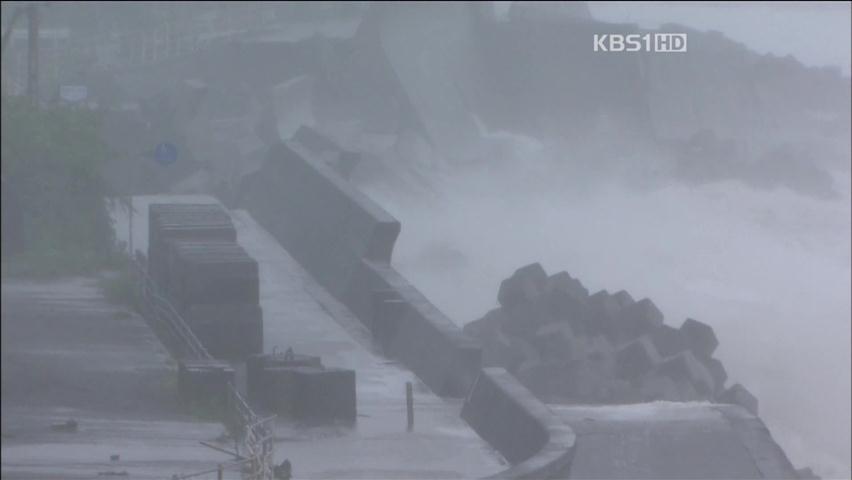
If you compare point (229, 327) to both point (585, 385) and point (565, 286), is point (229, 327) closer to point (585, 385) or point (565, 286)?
point (585, 385)

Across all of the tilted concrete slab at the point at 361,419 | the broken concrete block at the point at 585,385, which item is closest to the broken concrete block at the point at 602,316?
the broken concrete block at the point at 585,385

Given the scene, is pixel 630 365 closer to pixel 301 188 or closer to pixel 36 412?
pixel 301 188

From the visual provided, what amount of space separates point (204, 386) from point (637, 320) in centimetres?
935

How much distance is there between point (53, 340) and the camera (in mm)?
12781

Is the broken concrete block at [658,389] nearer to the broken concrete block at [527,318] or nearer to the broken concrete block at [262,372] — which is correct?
the broken concrete block at [527,318]

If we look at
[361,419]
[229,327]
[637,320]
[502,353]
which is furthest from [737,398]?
[361,419]

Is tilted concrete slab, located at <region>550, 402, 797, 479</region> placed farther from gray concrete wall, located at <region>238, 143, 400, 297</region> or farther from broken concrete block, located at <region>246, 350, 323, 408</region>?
gray concrete wall, located at <region>238, 143, 400, 297</region>

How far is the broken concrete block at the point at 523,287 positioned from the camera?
19922 mm

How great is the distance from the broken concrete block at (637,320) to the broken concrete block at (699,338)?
36cm

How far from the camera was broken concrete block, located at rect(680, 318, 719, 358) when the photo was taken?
19359 mm

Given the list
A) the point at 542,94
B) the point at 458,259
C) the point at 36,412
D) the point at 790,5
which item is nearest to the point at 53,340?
the point at 36,412

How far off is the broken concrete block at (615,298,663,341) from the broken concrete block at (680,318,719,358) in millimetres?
357

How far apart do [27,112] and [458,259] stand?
60.9ft

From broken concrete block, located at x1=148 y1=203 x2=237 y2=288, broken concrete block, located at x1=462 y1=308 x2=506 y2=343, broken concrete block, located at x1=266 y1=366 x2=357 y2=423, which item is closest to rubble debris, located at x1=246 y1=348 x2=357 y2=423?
broken concrete block, located at x1=266 y1=366 x2=357 y2=423
